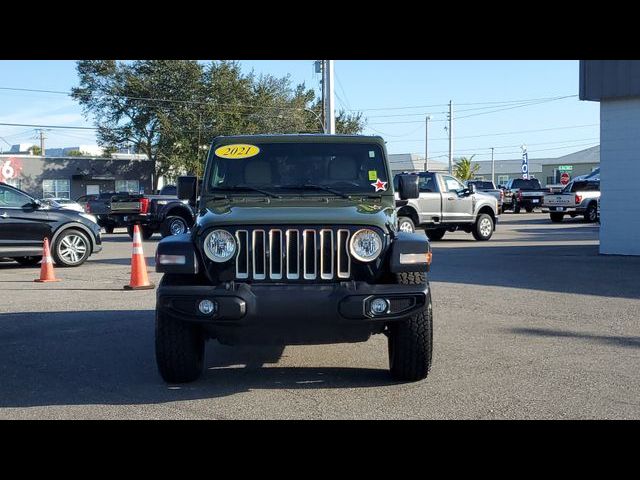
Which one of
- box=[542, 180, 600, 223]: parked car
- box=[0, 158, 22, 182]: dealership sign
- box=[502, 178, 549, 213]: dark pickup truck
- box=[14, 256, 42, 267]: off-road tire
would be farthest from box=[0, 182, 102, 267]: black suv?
box=[0, 158, 22, 182]: dealership sign

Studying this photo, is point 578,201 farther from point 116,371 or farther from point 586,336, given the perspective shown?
point 116,371

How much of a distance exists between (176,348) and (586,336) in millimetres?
4512

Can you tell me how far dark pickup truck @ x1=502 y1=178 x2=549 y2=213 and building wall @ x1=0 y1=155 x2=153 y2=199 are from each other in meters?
23.9

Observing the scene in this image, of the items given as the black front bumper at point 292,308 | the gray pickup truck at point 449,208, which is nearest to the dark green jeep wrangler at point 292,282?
the black front bumper at point 292,308

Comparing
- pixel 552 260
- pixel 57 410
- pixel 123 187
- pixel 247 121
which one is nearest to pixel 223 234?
pixel 57 410

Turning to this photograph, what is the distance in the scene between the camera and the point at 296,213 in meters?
6.51

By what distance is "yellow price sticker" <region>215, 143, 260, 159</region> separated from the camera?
25.5ft

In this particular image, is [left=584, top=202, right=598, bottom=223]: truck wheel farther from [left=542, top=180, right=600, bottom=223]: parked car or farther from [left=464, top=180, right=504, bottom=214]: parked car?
[left=464, top=180, right=504, bottom=214]: parked car

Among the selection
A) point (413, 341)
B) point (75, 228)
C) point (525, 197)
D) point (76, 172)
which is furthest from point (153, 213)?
point (76, 172)

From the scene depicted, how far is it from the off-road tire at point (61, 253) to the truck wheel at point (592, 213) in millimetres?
23668

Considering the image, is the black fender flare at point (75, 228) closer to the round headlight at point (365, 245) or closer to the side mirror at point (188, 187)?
the side mirror at point (188, 187)

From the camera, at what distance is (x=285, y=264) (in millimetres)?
6293
